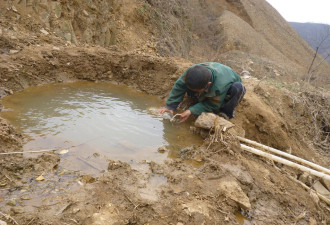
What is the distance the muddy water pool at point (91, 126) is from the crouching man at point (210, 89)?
1.15ft

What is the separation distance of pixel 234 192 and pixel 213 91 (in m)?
1.55

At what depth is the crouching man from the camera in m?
3.19

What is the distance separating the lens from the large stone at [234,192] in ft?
7.02

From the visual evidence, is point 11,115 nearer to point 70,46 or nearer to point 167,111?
point 167,111

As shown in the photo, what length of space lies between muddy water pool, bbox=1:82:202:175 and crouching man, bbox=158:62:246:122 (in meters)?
0.35

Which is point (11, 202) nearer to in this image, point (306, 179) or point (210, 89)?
point (210, 89)

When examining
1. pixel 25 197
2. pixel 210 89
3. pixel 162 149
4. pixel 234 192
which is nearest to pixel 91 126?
pixel 162 149

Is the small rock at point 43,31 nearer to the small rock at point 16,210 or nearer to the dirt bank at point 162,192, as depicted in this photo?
the dirt bank at point 162,192

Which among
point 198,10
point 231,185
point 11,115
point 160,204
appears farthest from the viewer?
point 198,10

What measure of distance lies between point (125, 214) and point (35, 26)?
5.18 metres

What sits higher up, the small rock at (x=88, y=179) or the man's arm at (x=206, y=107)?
the man's arm at (x=206, y=107)

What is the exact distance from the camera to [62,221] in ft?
5.26

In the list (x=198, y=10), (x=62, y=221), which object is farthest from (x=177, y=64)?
(x=198, y=10)

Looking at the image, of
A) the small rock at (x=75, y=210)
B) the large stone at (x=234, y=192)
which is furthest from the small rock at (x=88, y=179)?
the large stone at (x=234, y=192)
